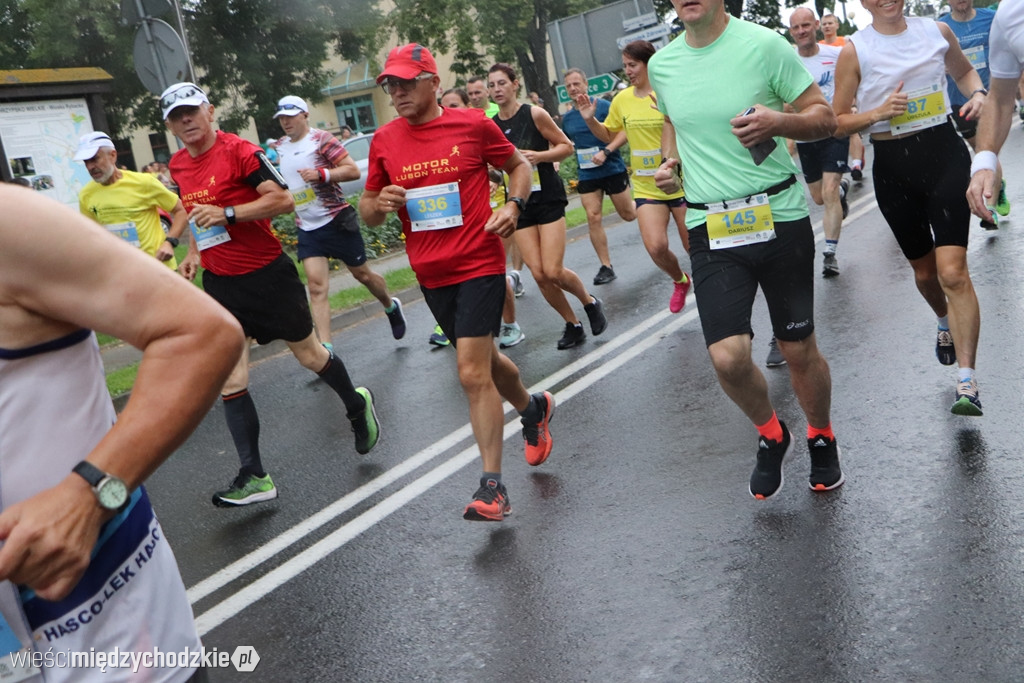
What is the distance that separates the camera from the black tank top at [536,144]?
8.66 metres

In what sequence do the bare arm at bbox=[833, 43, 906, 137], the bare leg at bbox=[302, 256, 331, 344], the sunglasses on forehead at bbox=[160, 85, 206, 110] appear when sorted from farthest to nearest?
1. the bare leg at bbox=[302, 256, 331, 344]
2. the sunglasses on forehead at bbox=[160, 85, 206, 110]
3. the bare arm at bbox=[833, 43, 906, 137]

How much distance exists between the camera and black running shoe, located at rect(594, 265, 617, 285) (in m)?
11.4

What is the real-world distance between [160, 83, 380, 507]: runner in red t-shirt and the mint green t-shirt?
2352mm

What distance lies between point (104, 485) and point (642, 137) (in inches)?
326

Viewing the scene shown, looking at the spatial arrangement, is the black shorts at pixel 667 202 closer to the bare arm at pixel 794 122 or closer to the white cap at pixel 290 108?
the white cap at pixel 290 108

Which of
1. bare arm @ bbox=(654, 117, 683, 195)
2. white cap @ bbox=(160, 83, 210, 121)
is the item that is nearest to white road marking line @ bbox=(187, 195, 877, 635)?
bare arm @ bbox=(654, 117, 683, 195)

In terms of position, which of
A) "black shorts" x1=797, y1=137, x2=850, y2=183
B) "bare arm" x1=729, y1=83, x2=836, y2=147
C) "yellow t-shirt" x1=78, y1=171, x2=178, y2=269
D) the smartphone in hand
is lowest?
"black shorts" x1=797, y1=137, x2=850, y2=183

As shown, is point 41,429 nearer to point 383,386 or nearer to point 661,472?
point 661,472

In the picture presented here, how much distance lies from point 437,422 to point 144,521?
16.9 feet

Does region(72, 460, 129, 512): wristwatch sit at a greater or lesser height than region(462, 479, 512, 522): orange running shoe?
greater

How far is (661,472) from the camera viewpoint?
532 centimetres

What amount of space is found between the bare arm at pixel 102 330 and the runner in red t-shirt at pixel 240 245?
4331mm

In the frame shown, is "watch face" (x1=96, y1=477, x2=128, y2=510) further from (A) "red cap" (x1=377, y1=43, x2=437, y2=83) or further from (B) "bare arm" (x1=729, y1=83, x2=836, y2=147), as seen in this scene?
(A) "red cap" (x1=377, y1=43, x2=437, y2=83)

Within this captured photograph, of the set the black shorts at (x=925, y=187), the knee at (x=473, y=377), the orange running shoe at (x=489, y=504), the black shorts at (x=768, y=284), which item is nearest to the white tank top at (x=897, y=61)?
the black shorts at (x=925, y=187)
